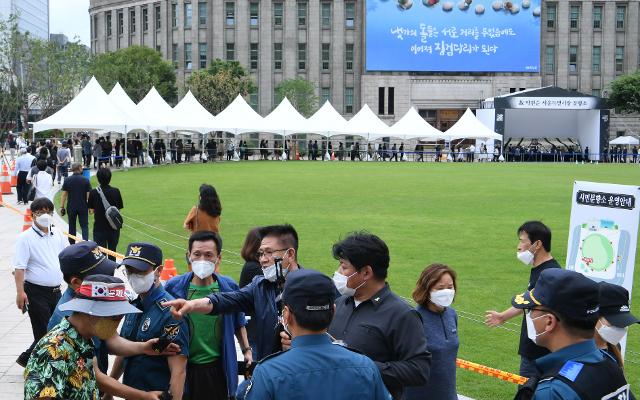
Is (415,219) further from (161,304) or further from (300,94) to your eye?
(300,94)

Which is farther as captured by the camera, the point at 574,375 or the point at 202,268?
the point at 202,268

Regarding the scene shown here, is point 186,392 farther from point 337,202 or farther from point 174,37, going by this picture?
point 174,37

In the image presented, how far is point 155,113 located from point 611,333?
45.1 metres

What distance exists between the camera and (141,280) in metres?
5.25

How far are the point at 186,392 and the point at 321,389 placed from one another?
238 cm

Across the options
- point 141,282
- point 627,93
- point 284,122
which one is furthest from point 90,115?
point 627,93

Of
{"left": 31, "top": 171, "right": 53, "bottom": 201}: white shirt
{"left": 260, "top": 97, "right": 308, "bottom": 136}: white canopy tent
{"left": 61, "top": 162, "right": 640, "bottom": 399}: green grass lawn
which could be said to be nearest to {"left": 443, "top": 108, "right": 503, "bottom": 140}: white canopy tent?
{"left": 260, "top": 97, "right": 308, "bottom": 136}: white canopy tent

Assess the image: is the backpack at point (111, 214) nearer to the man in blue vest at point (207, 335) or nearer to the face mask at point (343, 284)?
the man in blue vest at point (207, 335)

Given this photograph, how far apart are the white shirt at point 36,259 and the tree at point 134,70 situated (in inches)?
2683

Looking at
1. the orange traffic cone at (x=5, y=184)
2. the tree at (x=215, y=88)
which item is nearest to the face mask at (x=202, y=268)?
the orange traffic cone at (x=5, y=184)

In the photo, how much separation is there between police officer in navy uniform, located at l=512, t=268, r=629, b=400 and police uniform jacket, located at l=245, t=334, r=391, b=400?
29.3 inches

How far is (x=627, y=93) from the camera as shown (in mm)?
77688

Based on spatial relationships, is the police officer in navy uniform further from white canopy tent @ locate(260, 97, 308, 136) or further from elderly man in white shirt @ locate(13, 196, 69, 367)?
white canopy tent @ locate(260, 97, 308, 136)

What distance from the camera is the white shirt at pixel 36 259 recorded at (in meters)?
8.01
